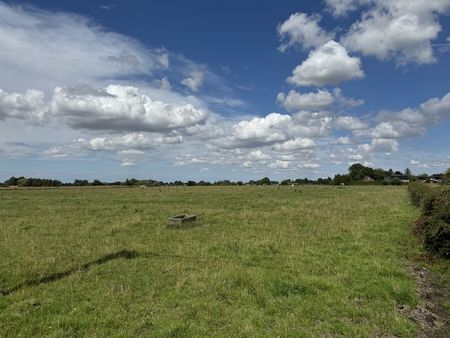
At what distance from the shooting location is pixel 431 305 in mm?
8734

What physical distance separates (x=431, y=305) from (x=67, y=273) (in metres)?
8.48

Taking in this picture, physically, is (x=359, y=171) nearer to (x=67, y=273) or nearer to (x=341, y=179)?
(x=341, y=179)

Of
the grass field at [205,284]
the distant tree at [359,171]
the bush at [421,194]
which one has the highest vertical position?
the distant tree at [359,171]

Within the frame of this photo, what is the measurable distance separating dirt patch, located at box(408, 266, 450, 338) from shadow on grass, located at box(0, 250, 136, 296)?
7795 millimetres

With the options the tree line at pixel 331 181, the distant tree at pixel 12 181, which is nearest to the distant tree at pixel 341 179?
the tree line at pixel 331 181

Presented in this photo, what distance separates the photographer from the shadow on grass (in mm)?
9312

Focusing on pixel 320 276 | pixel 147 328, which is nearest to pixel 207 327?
pixel 147 328

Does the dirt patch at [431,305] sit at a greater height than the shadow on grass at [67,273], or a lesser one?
lesser

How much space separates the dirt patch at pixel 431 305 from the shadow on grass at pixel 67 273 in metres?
7.79

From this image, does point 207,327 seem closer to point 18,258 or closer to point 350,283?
point 350,283

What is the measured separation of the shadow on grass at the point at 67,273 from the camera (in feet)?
30.6

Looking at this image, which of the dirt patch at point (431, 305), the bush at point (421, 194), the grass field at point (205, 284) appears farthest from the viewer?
the bush at point (421, 194)

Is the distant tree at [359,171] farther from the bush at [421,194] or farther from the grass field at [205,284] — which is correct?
the grass field at [205,284]

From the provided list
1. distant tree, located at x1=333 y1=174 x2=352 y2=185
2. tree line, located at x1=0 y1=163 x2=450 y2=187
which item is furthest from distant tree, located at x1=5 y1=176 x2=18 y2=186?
distant tree, located at x1=333 y1=174 x2=352 y2=185
